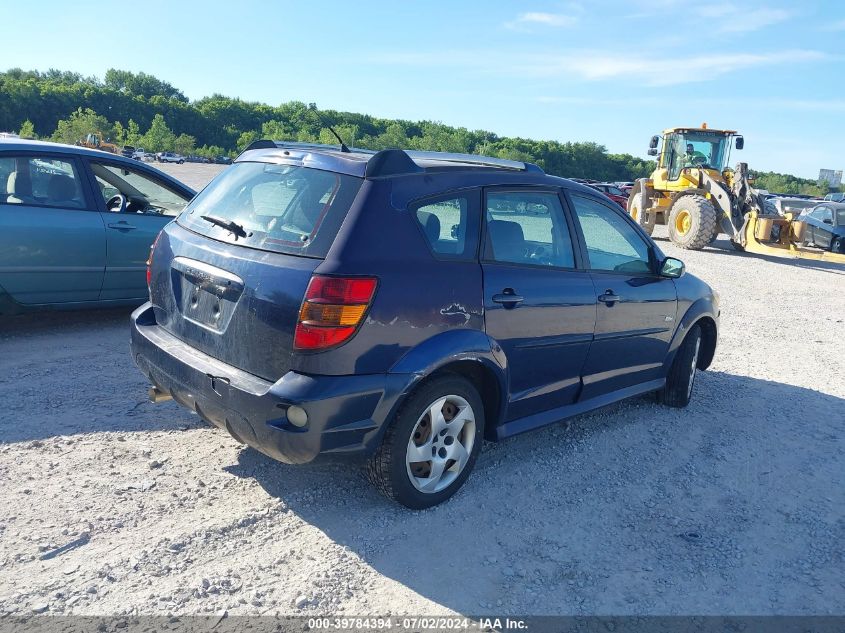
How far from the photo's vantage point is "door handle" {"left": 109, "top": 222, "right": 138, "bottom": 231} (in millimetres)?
6047

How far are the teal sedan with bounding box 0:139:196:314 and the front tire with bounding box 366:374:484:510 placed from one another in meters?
3.77

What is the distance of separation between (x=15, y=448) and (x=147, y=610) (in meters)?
1.76

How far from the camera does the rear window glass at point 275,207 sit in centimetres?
319

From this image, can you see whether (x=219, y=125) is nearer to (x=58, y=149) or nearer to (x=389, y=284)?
(x=58, y=149)

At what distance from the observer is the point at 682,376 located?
5.36 m

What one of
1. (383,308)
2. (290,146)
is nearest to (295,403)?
(383,308)

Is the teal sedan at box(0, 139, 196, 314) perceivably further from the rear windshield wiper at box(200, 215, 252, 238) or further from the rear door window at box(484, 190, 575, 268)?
the rear door window at box(484, 190, 575, 268)

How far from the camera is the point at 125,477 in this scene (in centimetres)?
363

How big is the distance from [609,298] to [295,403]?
231 cm

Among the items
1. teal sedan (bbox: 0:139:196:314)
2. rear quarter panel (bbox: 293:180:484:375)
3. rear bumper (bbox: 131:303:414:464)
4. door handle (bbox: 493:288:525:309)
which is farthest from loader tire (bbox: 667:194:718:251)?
rear bumper (bbox: 131:303:414:464)

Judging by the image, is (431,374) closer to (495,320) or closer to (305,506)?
(495,320)

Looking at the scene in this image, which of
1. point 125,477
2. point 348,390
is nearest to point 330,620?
point 348,390

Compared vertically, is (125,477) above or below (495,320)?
below

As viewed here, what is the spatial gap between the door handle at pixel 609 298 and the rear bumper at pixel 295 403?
171cm
